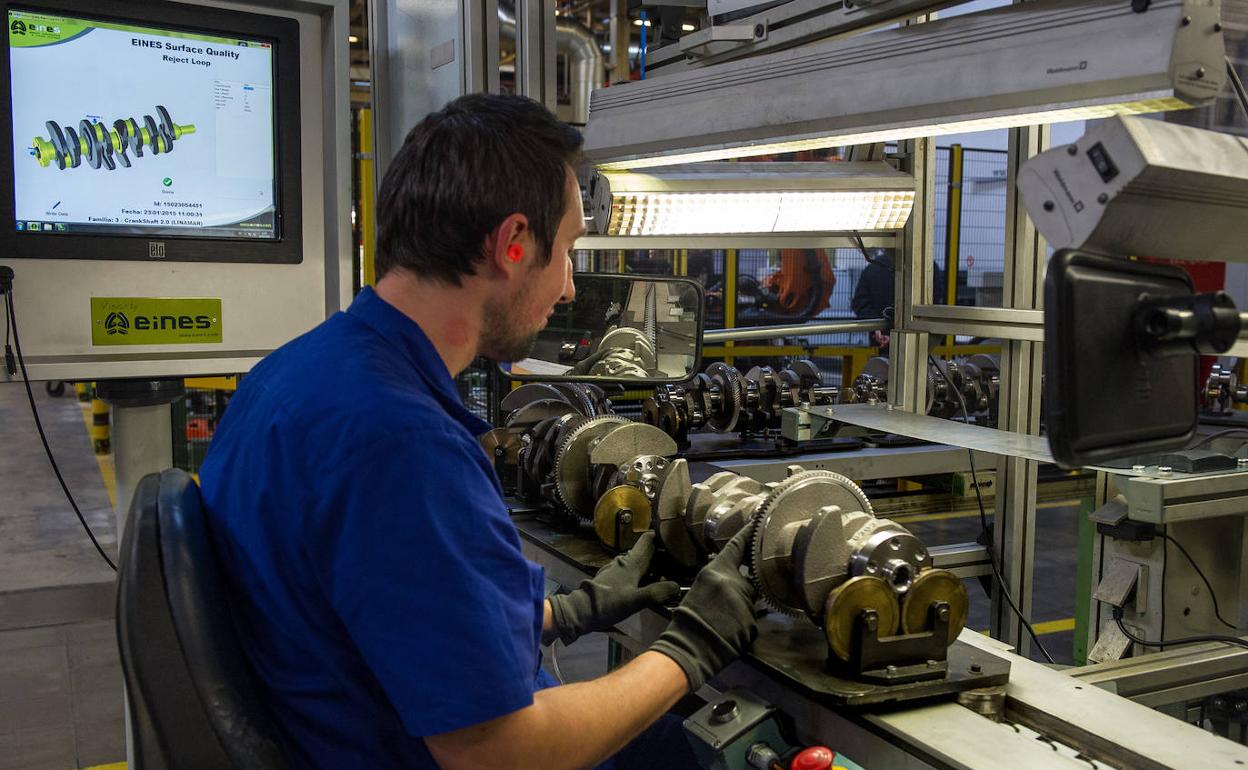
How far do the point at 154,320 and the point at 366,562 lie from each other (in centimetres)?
119

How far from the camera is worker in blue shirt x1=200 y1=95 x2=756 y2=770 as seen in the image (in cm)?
125

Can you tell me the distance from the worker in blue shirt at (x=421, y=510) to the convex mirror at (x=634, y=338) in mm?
1099

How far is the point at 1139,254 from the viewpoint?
124cm

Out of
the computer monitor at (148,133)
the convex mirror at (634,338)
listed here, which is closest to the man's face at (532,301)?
the computer monitor at (148,133)

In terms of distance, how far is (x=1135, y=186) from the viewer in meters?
1.15

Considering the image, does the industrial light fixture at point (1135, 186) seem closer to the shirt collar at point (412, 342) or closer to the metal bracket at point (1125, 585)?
the shirt collar at point (412, 342)

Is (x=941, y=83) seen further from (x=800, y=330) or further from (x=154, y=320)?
(x=800, y=330)

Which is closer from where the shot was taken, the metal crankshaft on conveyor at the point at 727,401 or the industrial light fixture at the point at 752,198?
the industrial light fixture at the point at 752,198

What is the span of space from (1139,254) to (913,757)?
72cm

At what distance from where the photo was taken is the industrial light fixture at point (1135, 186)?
115 centimetres

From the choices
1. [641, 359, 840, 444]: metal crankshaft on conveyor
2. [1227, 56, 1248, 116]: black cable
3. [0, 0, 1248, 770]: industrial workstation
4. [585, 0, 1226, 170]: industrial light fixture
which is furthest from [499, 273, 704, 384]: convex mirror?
[641, 359, 840, 444]: metal crankshaft on conveyor

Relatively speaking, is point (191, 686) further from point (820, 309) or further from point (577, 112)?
point (820, 309)

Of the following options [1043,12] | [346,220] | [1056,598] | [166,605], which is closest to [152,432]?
[346,220]

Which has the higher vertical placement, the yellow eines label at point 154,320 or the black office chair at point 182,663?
the yellow eines label at point 154,320
